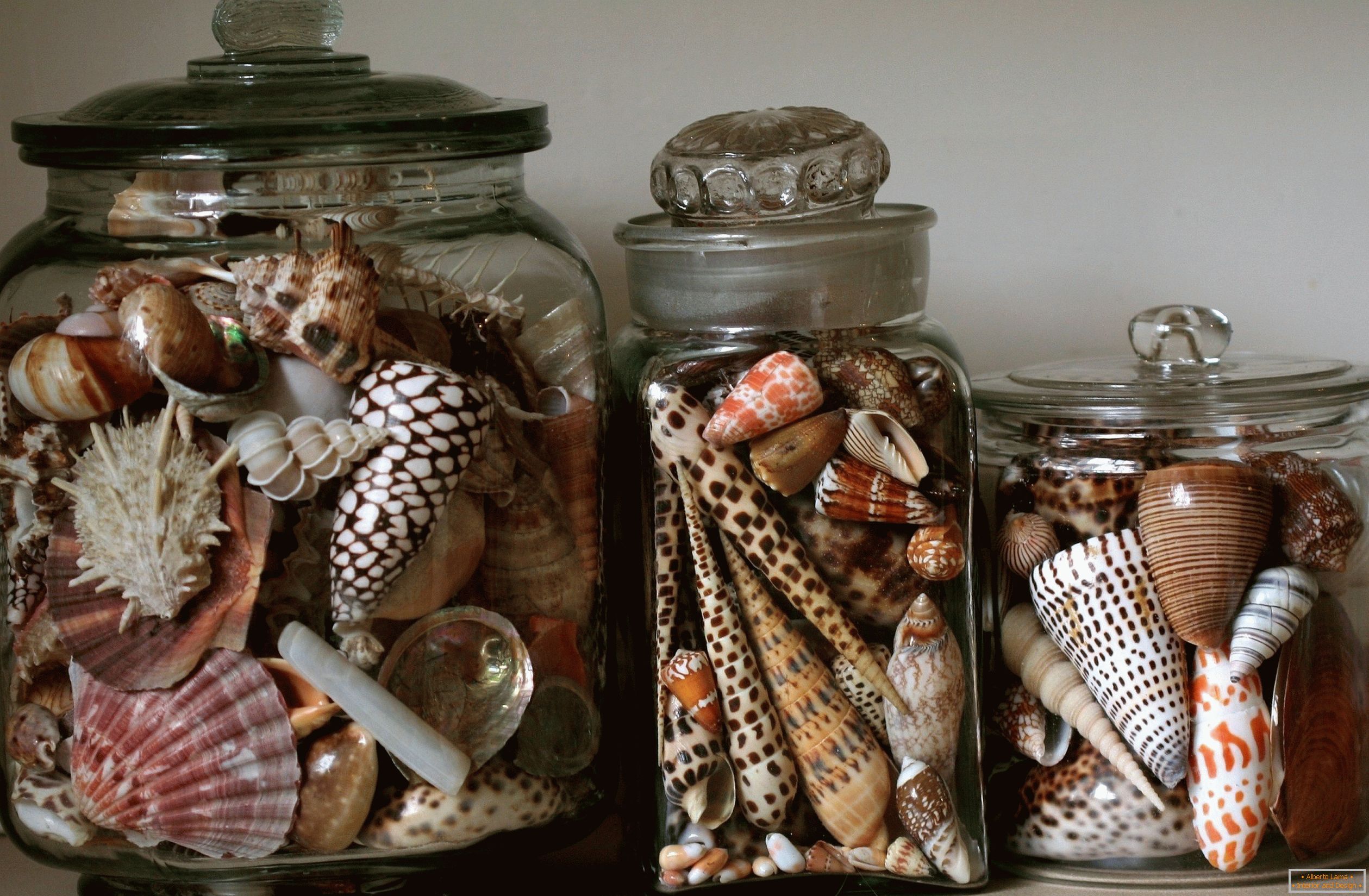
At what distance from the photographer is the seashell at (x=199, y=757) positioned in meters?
0.49

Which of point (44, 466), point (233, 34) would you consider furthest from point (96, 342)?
point (233, 34)

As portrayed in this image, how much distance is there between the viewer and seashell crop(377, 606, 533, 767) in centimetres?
50

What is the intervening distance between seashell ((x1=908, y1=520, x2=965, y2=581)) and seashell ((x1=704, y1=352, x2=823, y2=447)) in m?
0.08

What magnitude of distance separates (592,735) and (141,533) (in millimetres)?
216

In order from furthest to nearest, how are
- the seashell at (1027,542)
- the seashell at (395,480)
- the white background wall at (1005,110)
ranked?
1. the white background wall at (1005,110)
2. the seashell at (1027,542)
3. the seashell at (395,480)

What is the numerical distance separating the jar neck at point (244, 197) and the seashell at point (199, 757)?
0.18 metres

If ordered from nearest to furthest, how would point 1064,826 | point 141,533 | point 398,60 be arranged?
point 141,533, point 1064,826, point 398,60

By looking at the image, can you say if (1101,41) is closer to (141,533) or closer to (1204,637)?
(1204,637)

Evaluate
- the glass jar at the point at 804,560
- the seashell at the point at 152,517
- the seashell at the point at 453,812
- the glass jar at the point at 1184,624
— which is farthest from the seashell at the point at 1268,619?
the seashell at the point at 152,517

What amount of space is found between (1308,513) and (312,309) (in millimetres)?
439

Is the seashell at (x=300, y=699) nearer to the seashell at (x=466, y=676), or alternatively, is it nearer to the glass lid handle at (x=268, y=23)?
the seashell at (x=466, y=676)

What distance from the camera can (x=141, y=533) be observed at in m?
0.48

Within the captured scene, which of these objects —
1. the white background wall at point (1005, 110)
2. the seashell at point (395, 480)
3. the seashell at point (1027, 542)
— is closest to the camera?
the seashell at point (395, 480)

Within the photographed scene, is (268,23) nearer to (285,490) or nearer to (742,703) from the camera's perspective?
(285,490)
